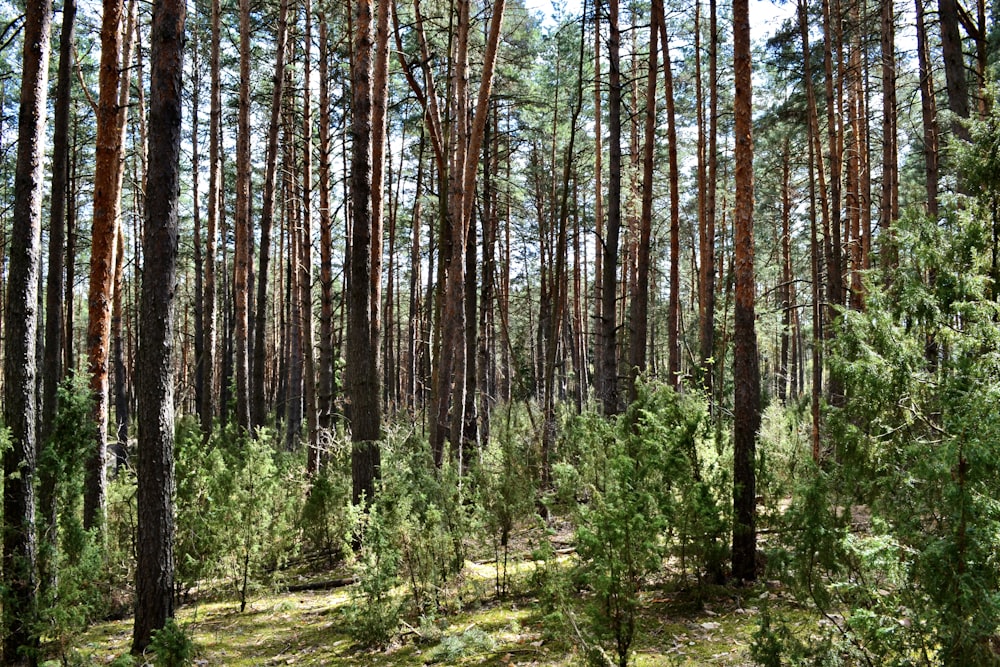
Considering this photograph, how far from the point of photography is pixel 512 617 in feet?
19.1

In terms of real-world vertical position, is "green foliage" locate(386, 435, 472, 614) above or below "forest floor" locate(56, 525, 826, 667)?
above

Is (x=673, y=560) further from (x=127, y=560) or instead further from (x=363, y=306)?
(x=127, y=560)

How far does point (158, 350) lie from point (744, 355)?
5.14m

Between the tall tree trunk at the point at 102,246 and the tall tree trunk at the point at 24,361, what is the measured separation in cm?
170

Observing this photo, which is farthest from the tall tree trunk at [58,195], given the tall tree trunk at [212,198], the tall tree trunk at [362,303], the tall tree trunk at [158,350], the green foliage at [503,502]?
the green foliage at [503,502]

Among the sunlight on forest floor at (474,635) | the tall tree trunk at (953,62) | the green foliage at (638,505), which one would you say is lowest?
the sunlight on forest floor at (474,635)

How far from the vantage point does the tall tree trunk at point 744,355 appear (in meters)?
6.04

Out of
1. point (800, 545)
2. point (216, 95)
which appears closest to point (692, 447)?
point (800, 545)

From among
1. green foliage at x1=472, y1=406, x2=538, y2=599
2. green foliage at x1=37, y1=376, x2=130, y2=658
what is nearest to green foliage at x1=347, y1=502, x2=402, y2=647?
green foliage at x1=472, y1=406, x2=538, y2=599

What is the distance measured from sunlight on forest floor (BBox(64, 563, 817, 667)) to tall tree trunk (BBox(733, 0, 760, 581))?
467mm

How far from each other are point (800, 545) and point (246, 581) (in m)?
5.46

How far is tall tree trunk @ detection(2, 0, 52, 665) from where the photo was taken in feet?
16.1

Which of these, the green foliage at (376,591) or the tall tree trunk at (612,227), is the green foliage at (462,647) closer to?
the green foliage at (376,591)

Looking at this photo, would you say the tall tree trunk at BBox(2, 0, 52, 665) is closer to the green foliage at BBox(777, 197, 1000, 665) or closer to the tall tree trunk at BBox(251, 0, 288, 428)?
the tall tree trunk at BBox(251, 0, 288, 428)
